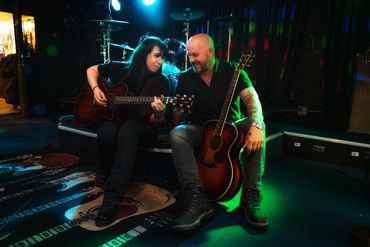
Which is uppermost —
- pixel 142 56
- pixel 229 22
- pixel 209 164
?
pixel 229 22

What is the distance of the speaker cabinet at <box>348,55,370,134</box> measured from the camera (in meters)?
2.77

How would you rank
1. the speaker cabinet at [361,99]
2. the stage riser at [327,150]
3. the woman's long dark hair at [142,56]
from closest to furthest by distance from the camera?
1. the woman's long dark hair at [142,56]
2. the stage riser at [327,150]
3. the speaker cabinet at [361,99]

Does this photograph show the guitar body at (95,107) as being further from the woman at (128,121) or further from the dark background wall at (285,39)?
the dark background wall at (285,39)

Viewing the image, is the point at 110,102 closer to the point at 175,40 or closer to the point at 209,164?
the point at 209,164

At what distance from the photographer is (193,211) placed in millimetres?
1681

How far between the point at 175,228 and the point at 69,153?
182cm

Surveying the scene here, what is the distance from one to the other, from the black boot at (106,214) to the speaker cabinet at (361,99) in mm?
2303

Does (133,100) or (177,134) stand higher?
(133,100)

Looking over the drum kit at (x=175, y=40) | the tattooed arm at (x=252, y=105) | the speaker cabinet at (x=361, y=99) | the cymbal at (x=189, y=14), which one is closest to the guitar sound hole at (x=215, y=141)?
the tattooed arm at (x=252, y=105)

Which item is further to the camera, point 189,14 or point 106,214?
point 189,14

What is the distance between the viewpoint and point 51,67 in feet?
18.0

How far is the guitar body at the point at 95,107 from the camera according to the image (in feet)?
7.25

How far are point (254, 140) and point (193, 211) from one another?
0.53m

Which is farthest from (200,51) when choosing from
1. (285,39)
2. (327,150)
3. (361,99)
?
(285,39)
